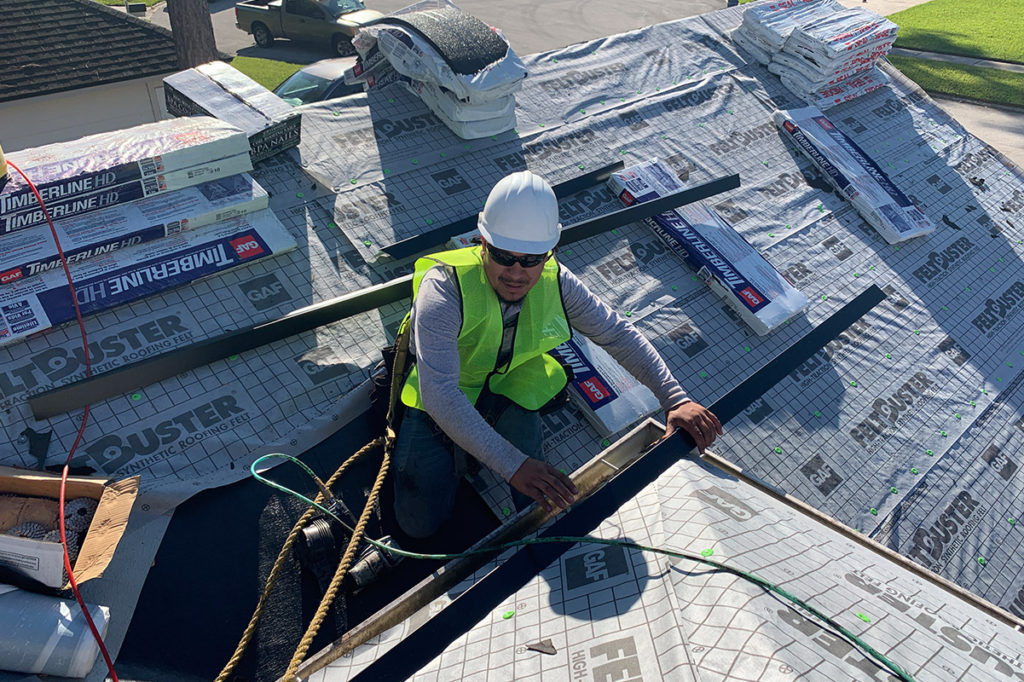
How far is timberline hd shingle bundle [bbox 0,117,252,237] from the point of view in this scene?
9.82 feet

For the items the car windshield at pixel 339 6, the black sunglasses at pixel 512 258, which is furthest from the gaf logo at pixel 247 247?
the car windshield at pixel 339 6

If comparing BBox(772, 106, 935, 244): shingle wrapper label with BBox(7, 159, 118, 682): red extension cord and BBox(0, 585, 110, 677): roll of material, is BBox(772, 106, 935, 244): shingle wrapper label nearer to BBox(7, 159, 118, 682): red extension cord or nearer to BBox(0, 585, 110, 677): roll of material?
BBox(7, 159, 118, 682): red extension cord

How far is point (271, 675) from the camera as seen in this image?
7.41ft

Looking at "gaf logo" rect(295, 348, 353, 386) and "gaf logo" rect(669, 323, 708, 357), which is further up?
"gaf logo" rect(295, 348, 353, 386)

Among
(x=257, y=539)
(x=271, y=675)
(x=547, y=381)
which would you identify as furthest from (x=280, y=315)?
(x=271, y=675)

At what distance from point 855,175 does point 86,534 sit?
4.70 m

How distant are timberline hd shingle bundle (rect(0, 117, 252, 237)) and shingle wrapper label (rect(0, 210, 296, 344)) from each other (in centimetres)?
23

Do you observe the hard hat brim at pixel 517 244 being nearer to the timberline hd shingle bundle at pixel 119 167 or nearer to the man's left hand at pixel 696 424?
the man's left hand at pixel 696 424

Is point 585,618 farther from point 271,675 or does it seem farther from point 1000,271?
point 1000,271

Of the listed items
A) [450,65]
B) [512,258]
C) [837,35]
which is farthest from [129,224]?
[837,35]

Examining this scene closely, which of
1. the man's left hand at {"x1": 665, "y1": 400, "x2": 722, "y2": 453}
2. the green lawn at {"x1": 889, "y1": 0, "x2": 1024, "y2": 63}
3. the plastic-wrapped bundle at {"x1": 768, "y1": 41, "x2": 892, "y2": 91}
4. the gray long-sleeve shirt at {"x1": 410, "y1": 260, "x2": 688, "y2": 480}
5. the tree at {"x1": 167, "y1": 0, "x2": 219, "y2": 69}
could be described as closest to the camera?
the gray long-sleeve shirt at {"x1": 410, "y1": 260, "x2": 688, "y2": 480}

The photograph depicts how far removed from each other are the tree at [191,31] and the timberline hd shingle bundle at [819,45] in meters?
5.57

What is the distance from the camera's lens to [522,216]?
2369mm

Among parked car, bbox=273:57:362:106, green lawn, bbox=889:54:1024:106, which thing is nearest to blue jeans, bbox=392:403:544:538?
parked car, bbox=273:57:362:106
